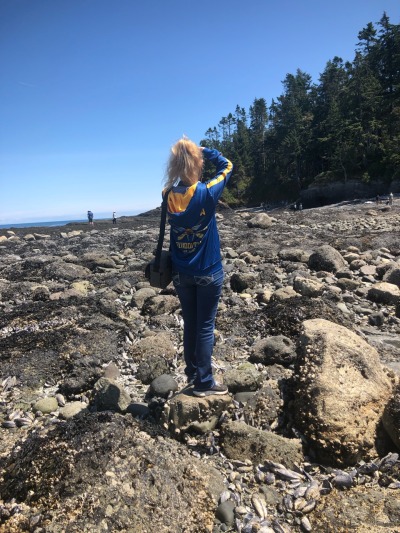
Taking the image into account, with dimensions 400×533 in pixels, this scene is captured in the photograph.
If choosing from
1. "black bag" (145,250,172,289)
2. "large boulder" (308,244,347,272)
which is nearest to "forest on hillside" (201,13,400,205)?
"large boulder" (308,244,347,272)

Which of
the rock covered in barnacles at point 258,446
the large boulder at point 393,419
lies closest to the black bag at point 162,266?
the rock covered in barnacles at point 258,446

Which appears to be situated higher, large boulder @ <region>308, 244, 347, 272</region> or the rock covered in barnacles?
large boulder @ <region>308, 244, 347, 272</region>

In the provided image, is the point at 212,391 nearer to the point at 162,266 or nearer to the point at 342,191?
the point at 162,266

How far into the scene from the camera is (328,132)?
60250mm

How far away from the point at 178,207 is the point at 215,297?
0.95 m

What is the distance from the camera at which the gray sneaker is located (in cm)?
373

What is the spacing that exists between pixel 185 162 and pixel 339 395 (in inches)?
98.9

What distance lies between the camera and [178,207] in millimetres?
3471

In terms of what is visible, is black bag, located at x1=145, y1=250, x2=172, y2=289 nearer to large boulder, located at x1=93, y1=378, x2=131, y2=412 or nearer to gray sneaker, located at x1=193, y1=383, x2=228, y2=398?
gray sneaker, located at x1=193, y1=383, x2=228, y2=398

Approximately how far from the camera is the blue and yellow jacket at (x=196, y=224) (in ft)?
11.2

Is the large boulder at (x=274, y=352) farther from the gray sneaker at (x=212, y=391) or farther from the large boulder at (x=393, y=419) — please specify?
the large boulder at (x=393, y=419)

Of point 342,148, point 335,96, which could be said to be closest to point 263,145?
point 335,96

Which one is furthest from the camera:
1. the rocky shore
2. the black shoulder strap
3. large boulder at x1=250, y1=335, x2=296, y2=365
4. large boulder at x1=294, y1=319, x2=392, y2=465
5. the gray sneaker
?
large boulder at x1=250, y1=335, x2=296, y2=365

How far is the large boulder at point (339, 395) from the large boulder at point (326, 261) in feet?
23.8
